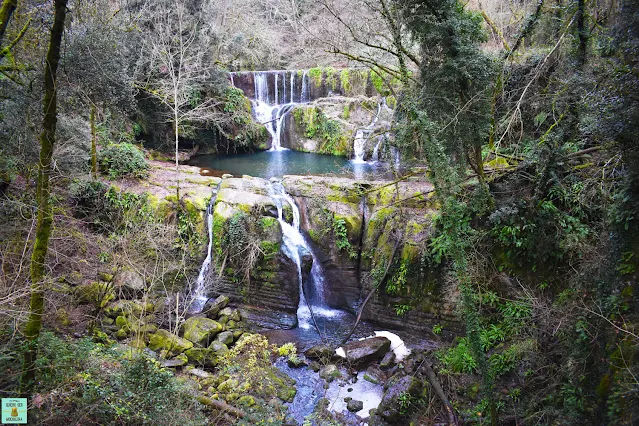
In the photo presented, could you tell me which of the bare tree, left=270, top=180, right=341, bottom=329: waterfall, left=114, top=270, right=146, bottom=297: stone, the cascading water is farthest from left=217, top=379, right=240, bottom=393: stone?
the cascading water

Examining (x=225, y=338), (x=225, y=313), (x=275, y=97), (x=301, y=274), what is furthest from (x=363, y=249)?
(x=275, y=97)

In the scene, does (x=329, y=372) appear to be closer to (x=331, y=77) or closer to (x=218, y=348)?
(x=218, y=348)

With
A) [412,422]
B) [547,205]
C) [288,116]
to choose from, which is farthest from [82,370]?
[288,116]

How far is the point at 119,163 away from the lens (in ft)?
40.7

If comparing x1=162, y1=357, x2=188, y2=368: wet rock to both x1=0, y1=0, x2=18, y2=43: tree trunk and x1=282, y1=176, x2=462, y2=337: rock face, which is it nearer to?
x1=282, y1=176, x2=462, y2=337: rock face

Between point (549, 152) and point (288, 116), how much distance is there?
54.6 ft

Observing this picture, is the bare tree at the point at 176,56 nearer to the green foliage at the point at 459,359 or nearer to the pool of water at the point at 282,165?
the pool of water at the point at 282,165

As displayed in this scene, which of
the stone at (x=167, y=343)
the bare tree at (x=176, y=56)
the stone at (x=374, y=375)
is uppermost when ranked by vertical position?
the bare tree at (x=176, y=56)

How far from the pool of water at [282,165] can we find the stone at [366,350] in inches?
285

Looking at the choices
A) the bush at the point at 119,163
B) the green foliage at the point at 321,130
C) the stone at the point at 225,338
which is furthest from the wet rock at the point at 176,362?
the green foliage at the point at 321,130

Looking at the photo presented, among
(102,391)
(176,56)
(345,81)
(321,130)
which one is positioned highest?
(345,81)

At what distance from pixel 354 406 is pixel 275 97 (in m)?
18.9

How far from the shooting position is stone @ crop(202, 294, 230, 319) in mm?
10039

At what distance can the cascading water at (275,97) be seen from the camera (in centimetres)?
2202
